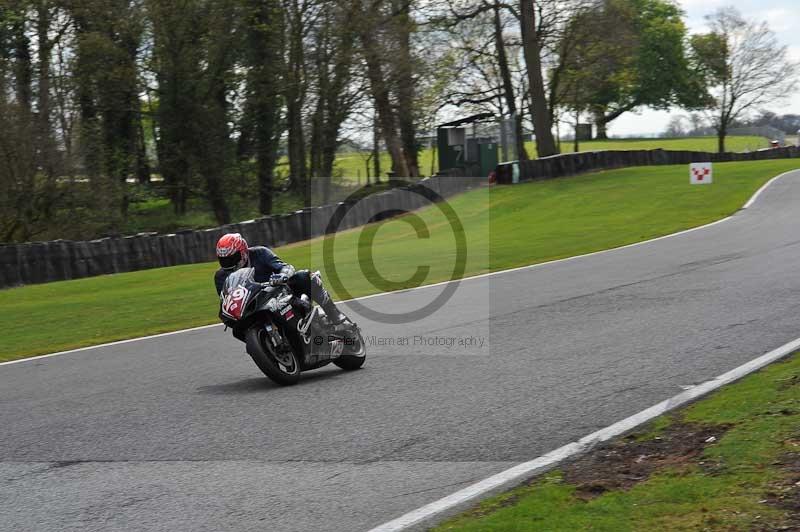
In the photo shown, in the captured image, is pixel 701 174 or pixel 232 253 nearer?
pixel 232 253

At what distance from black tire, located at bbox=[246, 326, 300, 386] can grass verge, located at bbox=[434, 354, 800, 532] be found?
3480 mm

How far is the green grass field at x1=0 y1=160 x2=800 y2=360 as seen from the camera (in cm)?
1524

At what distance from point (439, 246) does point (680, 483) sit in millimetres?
20024

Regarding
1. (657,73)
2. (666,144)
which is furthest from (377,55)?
(657,73)

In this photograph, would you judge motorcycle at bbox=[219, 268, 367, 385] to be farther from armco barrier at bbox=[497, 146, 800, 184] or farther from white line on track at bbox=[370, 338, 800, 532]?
armco barrier at bbox=[497, 146, 800, 184]

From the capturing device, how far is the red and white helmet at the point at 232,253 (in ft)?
28.9

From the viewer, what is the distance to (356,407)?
7.89 metres

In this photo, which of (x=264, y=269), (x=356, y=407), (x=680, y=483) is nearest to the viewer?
(x=680, y=483)

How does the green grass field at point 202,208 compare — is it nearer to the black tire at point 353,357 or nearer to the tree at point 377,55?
the tree at point 377,55

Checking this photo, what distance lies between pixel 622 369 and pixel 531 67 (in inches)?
1494

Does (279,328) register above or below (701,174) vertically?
below

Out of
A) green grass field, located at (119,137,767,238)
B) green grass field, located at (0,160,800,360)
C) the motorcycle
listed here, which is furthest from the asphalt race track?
green grass field, located at (119,137,767,238)

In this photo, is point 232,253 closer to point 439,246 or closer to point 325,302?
point 325,302

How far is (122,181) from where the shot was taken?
35.3 meters
